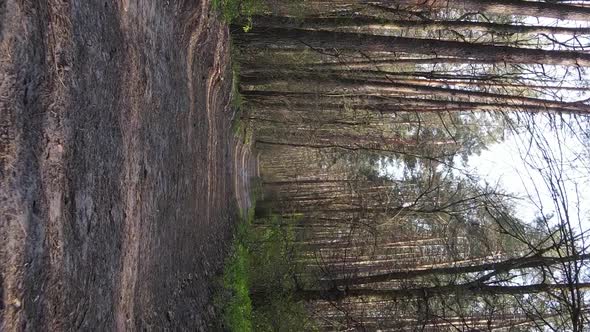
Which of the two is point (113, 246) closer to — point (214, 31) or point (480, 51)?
point (214, 31)

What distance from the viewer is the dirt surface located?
2.74 meters

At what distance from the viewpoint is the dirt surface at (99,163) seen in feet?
9.00

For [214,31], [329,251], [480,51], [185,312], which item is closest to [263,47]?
[214,31]

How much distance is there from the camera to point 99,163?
12.4ft

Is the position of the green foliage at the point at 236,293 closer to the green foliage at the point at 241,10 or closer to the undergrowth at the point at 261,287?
the undergrowth at the point at 261,287

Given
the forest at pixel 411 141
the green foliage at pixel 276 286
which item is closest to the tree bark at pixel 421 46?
the forest at pixel 411 141

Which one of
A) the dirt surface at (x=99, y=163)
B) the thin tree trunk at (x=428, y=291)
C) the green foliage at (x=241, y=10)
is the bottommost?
the thin tree trunk at (x=428, y=291)

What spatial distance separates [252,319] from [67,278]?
25.1ft

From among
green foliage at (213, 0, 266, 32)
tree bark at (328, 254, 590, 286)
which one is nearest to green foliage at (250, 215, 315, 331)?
tree bark at (328, 254, 590, 286)

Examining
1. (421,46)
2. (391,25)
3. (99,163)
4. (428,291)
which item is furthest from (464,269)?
(99,163)

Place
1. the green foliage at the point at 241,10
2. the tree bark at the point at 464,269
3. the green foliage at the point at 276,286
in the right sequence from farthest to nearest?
the green foliage at the point at 276,286 → the green foliage at the point at 241,10 → the tree bark at the point at 464,269

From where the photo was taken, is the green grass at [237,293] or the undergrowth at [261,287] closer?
the green grass at [237,293]

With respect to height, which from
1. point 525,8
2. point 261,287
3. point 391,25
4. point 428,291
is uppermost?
point 391,25

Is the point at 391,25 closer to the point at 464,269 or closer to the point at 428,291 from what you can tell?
the point at 464,269
